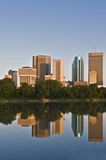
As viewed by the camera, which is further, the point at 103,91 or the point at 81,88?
the point at 103,91

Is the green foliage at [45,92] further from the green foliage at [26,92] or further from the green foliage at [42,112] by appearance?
the green foliage at [42,112]

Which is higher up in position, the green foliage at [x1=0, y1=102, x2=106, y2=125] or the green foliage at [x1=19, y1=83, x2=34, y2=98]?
the green foliage at [x1=19, y1=83, x2=34, y2=98]

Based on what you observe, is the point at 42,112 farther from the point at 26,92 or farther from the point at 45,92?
the point at 26,92

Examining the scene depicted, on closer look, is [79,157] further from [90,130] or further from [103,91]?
[103,91]

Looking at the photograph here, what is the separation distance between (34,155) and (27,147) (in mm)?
2332

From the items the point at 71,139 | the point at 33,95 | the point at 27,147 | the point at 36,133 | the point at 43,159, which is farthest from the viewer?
the point at 33,95

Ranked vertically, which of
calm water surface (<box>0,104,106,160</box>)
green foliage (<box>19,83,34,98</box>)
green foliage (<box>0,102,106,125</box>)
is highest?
green foliage (<box>19,83,34,98</box>)

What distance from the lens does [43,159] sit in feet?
53.3

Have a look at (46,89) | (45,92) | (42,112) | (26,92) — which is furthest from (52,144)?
(46,89)

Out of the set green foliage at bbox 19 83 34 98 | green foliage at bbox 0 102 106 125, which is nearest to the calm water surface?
green foliage at bbox 0 102 106 125

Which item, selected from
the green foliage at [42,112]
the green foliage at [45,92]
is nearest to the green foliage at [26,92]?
the green foliage at [45,92]

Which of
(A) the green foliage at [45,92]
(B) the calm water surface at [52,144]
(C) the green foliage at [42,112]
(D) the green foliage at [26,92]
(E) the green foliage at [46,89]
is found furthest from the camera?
(D) the green foliage at [26,92]

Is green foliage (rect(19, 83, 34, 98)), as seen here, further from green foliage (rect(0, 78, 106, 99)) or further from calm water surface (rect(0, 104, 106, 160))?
calm water surface (rect(0, 104, 106, 160))

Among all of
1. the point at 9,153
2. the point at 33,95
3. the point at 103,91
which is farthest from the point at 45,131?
the point at 103,91
